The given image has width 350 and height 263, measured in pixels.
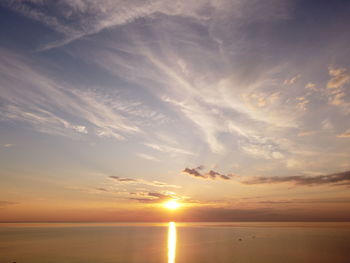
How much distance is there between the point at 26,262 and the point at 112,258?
23.9 m

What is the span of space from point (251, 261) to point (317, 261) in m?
19.1

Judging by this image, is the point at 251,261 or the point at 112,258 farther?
the point at 112,258

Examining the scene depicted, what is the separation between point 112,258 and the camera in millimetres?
76625

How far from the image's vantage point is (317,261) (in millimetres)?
69562

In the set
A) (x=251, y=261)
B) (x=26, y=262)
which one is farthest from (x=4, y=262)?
(x=251, y=261)

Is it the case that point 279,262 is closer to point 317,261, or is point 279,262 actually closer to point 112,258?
point 317,261

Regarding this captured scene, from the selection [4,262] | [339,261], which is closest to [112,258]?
[4,262]

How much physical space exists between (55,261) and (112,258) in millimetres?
16506

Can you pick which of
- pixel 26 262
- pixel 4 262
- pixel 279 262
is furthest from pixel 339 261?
pixel 4 262

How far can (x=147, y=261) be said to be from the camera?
243 feet

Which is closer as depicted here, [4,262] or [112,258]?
[4,262]

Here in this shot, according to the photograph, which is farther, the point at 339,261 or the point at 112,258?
the point at 112,258

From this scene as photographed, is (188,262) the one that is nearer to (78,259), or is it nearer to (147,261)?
(147,261)

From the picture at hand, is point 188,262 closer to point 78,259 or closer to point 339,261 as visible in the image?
point 78,259
